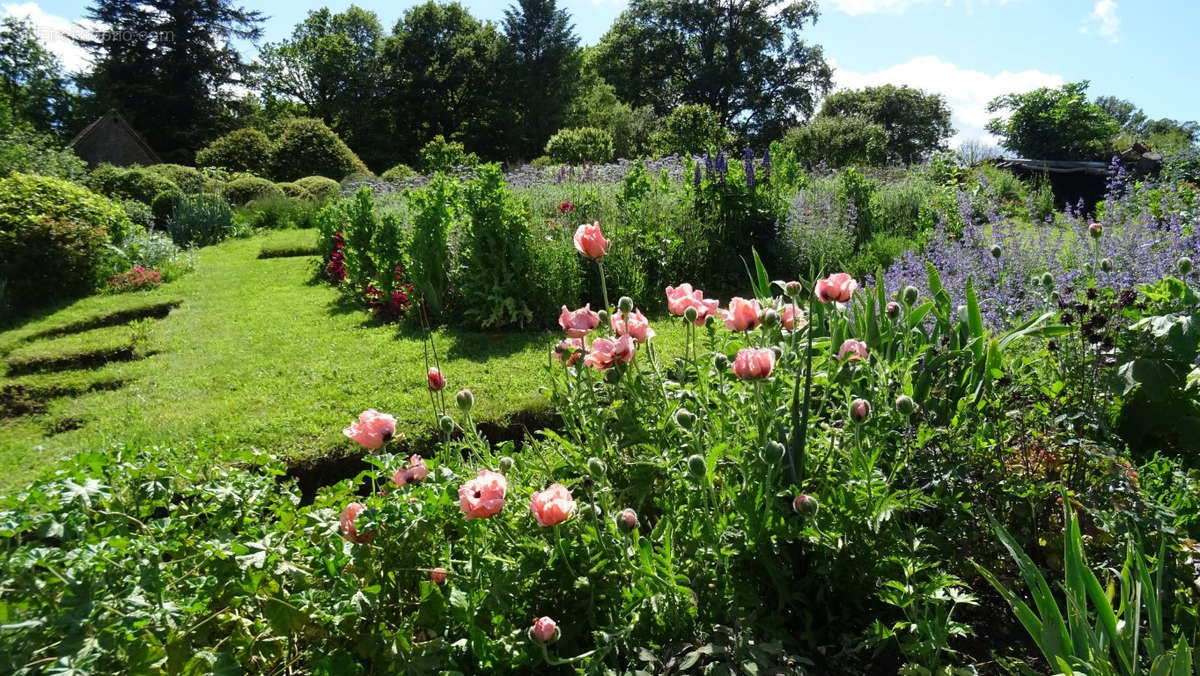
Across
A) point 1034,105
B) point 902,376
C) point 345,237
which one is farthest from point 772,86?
point 902,376

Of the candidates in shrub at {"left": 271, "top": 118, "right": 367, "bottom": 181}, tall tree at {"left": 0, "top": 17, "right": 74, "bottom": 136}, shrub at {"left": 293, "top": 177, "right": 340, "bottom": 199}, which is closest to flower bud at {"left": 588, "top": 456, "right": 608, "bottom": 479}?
shrub at {"left": 293, "top": 177, "right": 340, "bottom": 199}

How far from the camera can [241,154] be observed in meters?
21.2

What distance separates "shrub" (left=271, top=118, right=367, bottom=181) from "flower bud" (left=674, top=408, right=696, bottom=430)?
22994mm

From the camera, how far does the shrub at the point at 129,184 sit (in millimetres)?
13641

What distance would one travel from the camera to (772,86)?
34.4 m

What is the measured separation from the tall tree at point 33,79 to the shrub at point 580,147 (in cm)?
2399

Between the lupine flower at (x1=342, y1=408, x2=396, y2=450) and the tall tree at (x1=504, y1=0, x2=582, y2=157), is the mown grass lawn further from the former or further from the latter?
the tall tree at (x1=504, y1=0, x2=582, y2=157)

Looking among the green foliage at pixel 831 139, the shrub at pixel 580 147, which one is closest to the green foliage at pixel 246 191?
the shrub at pixel 580 147

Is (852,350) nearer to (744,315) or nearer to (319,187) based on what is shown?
(744,315)

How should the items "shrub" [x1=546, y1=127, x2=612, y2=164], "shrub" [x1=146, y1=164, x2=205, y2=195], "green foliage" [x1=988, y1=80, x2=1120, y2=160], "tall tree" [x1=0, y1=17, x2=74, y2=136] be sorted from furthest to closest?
"green foliage" [x1=988, y1=80, x2=1120, y2=160], "tall tree" [x1=0, y1=17, x2=74, y2=136], "shrub" [x1=546, y1=127, x2=612, y2=164], "shrub" [x1=146, y1=164, x2=205, y2=195]

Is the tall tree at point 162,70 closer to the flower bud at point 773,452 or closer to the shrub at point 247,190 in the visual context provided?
the shrub at point 247,190

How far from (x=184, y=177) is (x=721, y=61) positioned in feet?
88.7

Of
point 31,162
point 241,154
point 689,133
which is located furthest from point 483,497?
point 241,154

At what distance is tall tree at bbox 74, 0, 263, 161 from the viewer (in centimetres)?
2736
